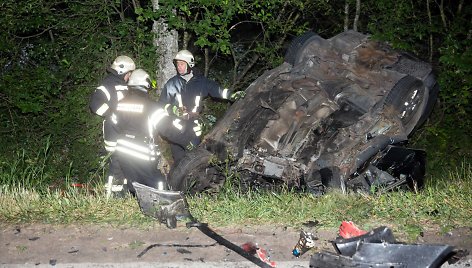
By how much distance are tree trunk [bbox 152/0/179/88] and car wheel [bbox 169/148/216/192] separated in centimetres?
222

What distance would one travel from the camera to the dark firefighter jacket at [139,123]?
626cm

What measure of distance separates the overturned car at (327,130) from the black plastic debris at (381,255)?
2046mm

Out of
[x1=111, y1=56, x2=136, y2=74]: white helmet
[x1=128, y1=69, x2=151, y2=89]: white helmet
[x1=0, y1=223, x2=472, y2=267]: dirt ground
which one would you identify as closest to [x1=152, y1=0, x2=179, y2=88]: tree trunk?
[x1=111, y1=56, x2=136, y2=74]: white helmet

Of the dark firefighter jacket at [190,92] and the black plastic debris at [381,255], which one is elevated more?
the dark firefighter jacket at [190,92]

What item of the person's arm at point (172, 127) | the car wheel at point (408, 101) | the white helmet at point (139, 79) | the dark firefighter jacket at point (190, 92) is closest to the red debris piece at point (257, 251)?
the car wheel at point (408, 101)

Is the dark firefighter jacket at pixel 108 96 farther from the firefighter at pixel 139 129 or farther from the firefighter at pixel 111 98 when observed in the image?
the firefighter at pixel 139 129

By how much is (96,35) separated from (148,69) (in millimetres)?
906

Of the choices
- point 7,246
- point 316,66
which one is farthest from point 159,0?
point 7,246

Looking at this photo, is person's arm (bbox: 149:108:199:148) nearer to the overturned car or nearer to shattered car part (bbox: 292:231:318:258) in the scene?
the overturned car

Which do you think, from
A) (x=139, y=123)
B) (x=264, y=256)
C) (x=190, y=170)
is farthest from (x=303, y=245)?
(x=139, y=123)

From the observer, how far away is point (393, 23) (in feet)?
28.4

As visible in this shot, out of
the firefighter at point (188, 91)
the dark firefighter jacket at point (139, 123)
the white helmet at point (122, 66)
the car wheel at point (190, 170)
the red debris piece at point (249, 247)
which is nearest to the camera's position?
the red debris piece at point (249, 247)

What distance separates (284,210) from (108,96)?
281cm

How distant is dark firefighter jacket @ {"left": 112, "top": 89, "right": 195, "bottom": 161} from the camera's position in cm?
626
